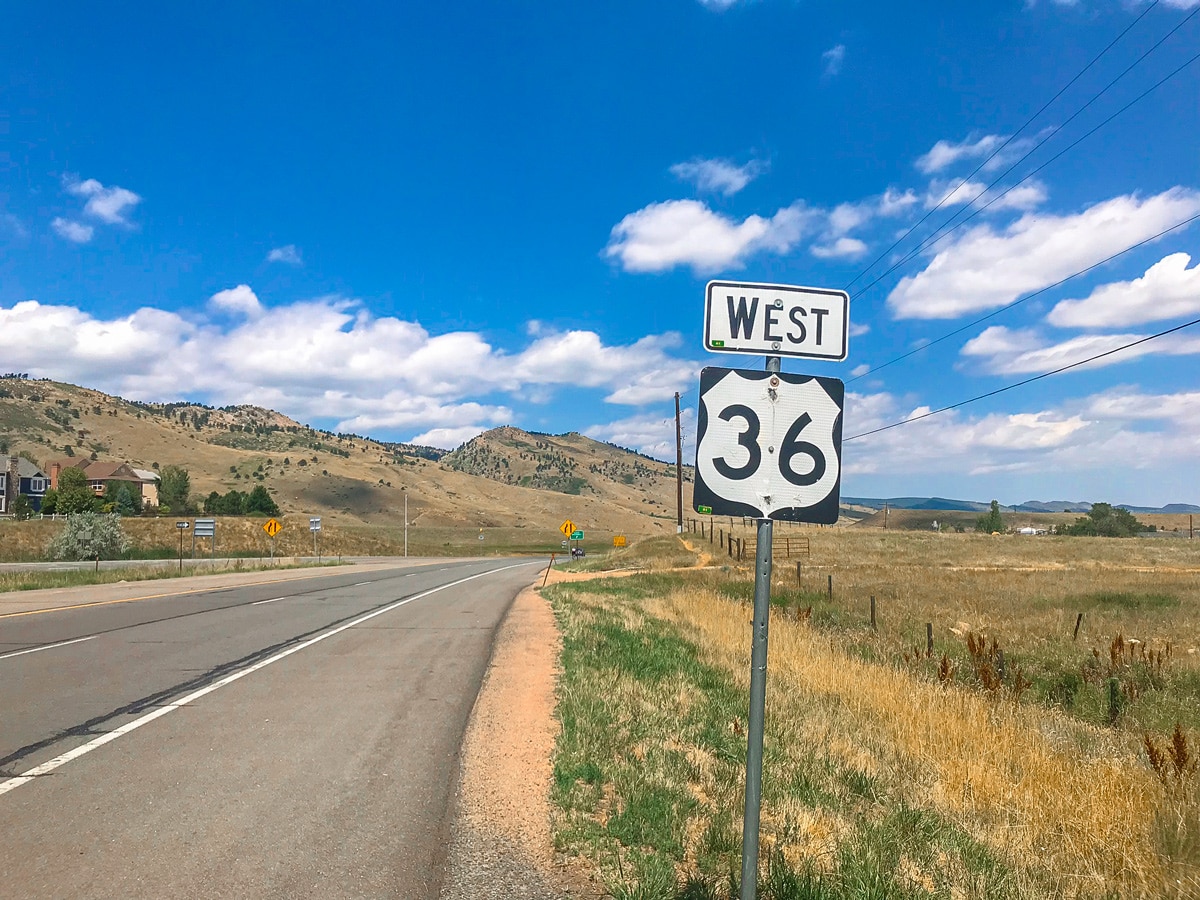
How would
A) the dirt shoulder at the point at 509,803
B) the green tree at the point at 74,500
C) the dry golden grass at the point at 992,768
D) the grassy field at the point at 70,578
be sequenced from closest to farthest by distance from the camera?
the dirt shoulder at the point at 509,803 < the dry golden grass at the point at 992,768 < the grassy field at the point at 70,578 < the green tree at the point at 74,500

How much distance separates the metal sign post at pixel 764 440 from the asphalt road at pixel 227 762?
2809mm

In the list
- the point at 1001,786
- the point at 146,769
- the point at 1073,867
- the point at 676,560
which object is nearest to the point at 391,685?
the point at 146,769

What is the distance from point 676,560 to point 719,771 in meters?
40.3

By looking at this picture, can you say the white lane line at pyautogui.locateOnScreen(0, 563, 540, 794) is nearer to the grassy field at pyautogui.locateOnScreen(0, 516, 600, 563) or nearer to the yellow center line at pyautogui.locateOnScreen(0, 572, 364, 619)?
the yellow center line at pyautogui.locateOnScreen(0, 572, 364, 619)

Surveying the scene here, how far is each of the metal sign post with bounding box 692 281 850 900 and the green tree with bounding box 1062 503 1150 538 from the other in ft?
320

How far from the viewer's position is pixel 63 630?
1559cm

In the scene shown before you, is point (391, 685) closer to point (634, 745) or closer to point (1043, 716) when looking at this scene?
point (634, 745)

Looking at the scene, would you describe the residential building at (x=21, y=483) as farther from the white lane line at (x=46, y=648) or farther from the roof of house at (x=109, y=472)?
the white lane line at (x=46, y=648)

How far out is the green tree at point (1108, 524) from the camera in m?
88.3

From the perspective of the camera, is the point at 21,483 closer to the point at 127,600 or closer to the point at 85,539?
the point at 85,539

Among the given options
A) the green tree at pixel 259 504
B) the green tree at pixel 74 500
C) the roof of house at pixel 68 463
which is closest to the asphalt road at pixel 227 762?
the green tree at pixel 74 500

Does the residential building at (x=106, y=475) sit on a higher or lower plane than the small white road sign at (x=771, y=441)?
higher

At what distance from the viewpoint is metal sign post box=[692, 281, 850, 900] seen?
360cm

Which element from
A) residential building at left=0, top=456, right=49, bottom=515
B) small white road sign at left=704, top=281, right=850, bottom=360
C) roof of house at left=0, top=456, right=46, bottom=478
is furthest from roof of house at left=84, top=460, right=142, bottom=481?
small white road sign at left=704, top=281, right=850, bottom=360
